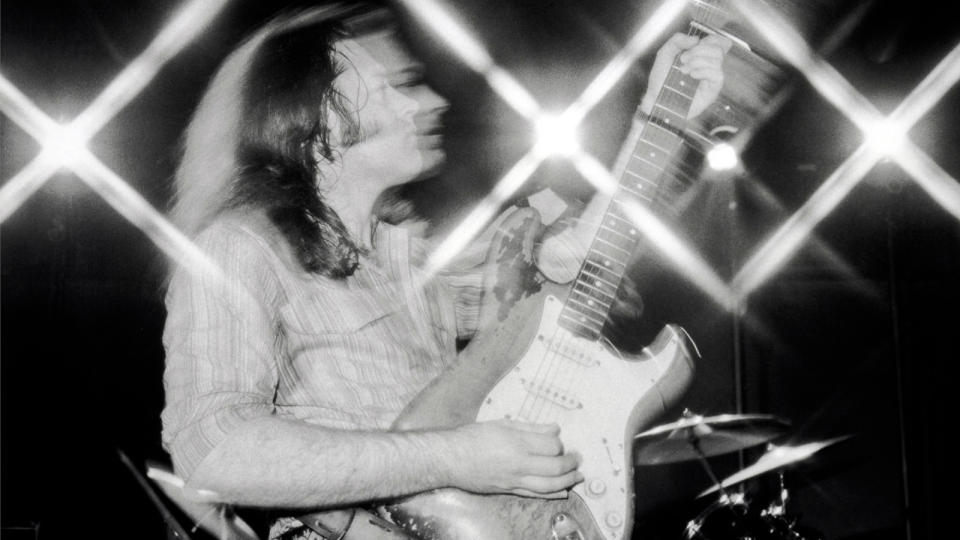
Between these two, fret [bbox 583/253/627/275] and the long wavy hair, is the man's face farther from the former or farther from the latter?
fret [bbox 583/253/627/275]

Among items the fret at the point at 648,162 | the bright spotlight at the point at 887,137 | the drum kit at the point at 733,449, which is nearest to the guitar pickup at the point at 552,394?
the drum kit at the point at 733,449

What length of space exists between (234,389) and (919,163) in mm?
4432

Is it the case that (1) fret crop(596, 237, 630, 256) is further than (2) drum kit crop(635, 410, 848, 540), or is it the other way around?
(2) drum kit crop(635, 410, 848, 540)

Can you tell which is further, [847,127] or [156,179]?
[847,127]

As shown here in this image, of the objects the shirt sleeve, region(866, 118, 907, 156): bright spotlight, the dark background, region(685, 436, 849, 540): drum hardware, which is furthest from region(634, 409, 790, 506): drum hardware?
region(866, 118, 907, 156): bright spotlight

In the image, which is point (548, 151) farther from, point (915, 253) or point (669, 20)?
point (915, 253)

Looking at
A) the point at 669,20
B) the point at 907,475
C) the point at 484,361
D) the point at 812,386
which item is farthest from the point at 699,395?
the point at 484,361

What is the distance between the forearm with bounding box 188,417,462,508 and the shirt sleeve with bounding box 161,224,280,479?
0.13ft

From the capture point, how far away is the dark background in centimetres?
383

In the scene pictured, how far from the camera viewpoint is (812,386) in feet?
15.0

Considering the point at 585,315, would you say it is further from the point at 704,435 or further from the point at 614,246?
the point at 704,435

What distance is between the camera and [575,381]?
1.60m

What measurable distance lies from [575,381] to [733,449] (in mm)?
1395

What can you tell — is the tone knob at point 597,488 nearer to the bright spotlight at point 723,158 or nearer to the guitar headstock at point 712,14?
the guitar headstock at point 712,14
